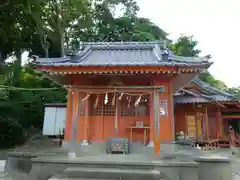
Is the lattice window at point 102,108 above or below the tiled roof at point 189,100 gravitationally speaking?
below

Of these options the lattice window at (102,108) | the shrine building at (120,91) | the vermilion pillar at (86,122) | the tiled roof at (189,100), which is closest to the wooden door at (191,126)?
the tiled roof at (189,100)

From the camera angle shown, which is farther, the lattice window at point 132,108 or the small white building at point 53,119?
the small white building at point 53,119

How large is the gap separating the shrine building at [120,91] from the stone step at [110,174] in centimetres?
232

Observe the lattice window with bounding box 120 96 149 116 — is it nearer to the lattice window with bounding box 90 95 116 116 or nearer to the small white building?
the lattice window with bounding box 90 95 116 116

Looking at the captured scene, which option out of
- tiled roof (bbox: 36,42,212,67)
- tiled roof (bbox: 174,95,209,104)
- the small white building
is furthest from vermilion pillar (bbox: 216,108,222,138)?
the small white building

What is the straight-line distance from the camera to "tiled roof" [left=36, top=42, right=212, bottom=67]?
29.8 ft

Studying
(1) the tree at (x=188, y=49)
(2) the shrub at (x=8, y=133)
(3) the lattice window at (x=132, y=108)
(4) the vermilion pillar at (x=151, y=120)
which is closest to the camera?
(4) the vermilion pillar at (x=151, y=120)

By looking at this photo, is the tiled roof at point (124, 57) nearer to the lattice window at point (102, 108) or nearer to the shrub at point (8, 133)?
the lattice window at point (102, 108)

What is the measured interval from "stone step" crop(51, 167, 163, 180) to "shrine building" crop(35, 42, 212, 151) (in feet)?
7.61

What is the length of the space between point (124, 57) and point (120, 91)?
2.27 meters

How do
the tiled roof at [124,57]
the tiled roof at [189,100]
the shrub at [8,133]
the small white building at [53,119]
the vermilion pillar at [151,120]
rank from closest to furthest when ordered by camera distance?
the tiled roof at [124,57]
the vermilion pillar at [151,120]
the tiled roof at [189,100]
the shrub at [8,133]
the small white building at [53,119]

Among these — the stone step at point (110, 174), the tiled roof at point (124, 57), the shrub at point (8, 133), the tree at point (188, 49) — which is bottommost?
the stone step at point (110, 174)

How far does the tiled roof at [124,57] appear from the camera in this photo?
9094 millimetres

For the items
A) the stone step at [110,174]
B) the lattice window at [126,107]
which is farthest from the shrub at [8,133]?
the stone step at [110,174]
